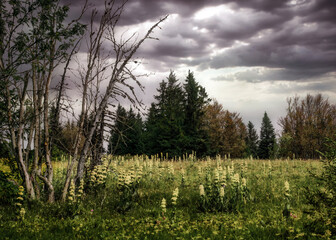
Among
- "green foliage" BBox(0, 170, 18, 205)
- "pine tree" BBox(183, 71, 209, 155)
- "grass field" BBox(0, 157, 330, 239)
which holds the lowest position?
"grass field" BBox(0, 157, 330, 239)

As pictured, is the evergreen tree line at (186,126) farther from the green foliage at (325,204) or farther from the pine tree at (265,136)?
the green foliage at (325,204)

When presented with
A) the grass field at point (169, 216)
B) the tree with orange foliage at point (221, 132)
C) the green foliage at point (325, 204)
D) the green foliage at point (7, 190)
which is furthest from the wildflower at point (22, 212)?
the tree with orange foliage at point (221, 132)

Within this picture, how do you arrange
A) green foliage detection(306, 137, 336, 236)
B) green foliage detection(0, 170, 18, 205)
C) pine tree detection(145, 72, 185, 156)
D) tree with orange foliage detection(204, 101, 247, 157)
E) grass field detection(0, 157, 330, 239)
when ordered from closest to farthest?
green foliage detection(306, 137, 336, 236) → grass field detection(0, 157, 330, 239) → green foliage detection(0, 170, 18, 205) → pine tree detection(145, 72, 185, 156) → tree with orange foliage detection(204, 101, 247, 157)

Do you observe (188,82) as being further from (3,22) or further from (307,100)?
(3,22)

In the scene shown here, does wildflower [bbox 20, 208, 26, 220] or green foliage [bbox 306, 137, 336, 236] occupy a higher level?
green foliage [bbox 306, 137, 336, 236]

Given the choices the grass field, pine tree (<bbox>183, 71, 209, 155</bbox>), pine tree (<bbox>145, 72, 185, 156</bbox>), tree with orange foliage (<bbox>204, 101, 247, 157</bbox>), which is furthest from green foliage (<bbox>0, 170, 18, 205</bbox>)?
tree with orange foliage (<bbox>204, 101, 247, 157</bbox>)

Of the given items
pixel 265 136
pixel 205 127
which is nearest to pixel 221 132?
pixel 205 127

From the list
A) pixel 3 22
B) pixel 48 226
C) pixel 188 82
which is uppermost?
pixel 188 82

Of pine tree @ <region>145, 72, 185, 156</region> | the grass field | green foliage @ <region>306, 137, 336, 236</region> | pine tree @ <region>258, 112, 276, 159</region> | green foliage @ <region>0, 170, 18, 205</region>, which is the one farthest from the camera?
pine tree @ <region>258, 112, 276, 159</region>

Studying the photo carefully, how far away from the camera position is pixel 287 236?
5004 millimetres

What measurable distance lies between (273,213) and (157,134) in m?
27.4

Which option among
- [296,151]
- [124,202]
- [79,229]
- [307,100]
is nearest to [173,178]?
[124,202]

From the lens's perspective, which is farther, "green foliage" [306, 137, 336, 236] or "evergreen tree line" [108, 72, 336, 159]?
"evergreen tree line" [108, 72, 336, 159]

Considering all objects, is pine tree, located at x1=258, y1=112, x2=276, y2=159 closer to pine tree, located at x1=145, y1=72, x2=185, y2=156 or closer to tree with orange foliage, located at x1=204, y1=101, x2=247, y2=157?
tree with orange foliage, located at x1=204, y1=101, x2=247, y2=157
